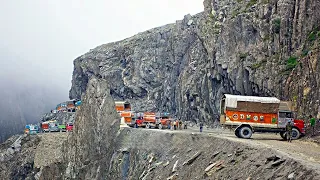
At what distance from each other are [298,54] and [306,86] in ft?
24.7

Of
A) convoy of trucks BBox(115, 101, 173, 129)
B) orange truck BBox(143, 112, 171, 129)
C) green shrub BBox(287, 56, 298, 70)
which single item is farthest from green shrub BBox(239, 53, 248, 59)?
orange truck BBox(143, 112, 171, 129)

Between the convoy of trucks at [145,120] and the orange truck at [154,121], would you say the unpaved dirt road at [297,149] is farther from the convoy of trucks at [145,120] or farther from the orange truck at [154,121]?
the convoy of trucks at [145,120]

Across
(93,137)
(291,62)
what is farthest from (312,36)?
(93,137)

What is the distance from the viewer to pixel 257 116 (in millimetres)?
29750

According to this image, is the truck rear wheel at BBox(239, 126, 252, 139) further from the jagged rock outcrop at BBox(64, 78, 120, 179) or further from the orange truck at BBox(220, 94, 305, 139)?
the jagged rock outcrop at BBox(64, 78, 120, 179)

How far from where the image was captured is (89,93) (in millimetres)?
59250

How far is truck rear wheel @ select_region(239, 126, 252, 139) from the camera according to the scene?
29.3m

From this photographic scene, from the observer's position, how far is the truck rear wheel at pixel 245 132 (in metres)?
29.3

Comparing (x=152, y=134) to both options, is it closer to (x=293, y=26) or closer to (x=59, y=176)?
(x=293, y=26)

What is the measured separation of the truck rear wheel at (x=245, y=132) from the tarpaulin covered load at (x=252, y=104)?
1.39 metres

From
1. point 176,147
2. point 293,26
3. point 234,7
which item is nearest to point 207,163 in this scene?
point 176,147

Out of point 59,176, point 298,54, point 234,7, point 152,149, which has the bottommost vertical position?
point 59,176

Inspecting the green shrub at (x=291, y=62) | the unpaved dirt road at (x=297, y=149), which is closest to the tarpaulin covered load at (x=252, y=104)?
the unpaved dirt road at (x=297, y=149)

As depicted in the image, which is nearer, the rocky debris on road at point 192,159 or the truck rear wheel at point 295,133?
the rocky debris on road at point 192,159
